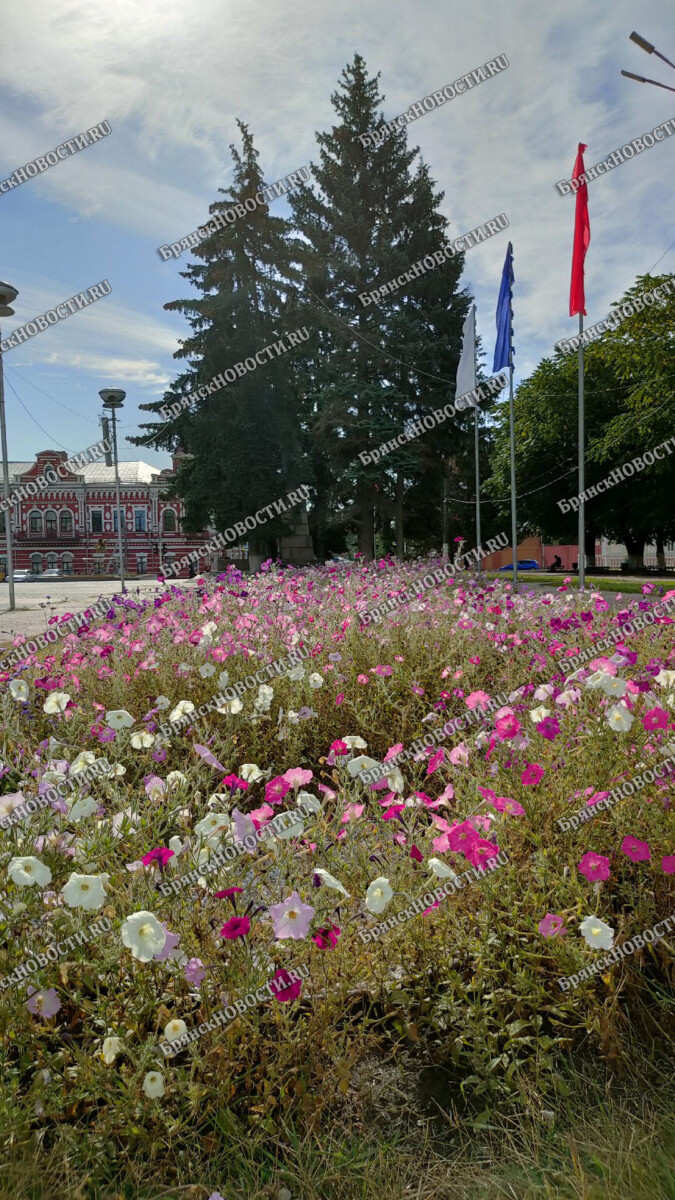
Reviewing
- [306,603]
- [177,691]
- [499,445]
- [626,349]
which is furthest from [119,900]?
[499,445]

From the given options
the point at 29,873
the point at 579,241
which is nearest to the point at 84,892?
the point at 29,873

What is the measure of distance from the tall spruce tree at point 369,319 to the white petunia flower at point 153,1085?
2230 centimetres

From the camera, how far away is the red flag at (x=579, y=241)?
1001cm

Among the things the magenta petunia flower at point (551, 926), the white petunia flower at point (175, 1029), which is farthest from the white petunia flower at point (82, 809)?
the magenta petunia flower at point (551, 926)

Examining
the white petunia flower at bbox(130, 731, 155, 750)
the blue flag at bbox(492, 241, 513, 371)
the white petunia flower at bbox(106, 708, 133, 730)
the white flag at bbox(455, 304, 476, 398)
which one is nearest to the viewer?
the white petunia flower at bbox(106, 708, 133, 730)

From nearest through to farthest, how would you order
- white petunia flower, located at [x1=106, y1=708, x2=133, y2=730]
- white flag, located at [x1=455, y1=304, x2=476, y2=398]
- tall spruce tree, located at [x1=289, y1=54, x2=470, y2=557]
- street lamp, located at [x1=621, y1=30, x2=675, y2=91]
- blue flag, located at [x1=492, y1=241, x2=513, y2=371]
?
white petunia flower, located at [x1=106, y1=708, x2=133, y2=730] < street lamp, located at [x1=621, y1=30, x2=675, y2=91] < blue flag, located at [x1=492, y1=241, x2=513, y2=371] < white flag, located at [x1=455, y1=304, x2=476, y2=398] < tall spruce tree, located at [x1=289, y1=54, x2=470, y2=557]

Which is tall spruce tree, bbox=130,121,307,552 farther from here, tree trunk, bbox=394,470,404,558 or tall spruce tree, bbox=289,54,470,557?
tree trunk, bbox=394,470,404,558

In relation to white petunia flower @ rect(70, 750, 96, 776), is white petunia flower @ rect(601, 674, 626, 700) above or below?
above

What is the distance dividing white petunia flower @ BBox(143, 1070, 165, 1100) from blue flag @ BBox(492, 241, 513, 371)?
14372 millimetres

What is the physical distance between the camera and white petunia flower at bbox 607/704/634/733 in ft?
7.06

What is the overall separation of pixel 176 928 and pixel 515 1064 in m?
0.86

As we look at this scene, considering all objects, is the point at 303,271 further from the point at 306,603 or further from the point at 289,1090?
the point at 289,1090

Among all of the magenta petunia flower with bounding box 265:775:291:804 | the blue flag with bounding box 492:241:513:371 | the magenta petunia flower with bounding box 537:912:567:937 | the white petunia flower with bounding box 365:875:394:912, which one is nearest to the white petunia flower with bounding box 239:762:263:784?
the magenta petunia flower with bounding box 265:775:291:804

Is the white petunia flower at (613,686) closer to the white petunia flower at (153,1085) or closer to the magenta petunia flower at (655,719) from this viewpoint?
the magenta petunia flower at (655,719)
